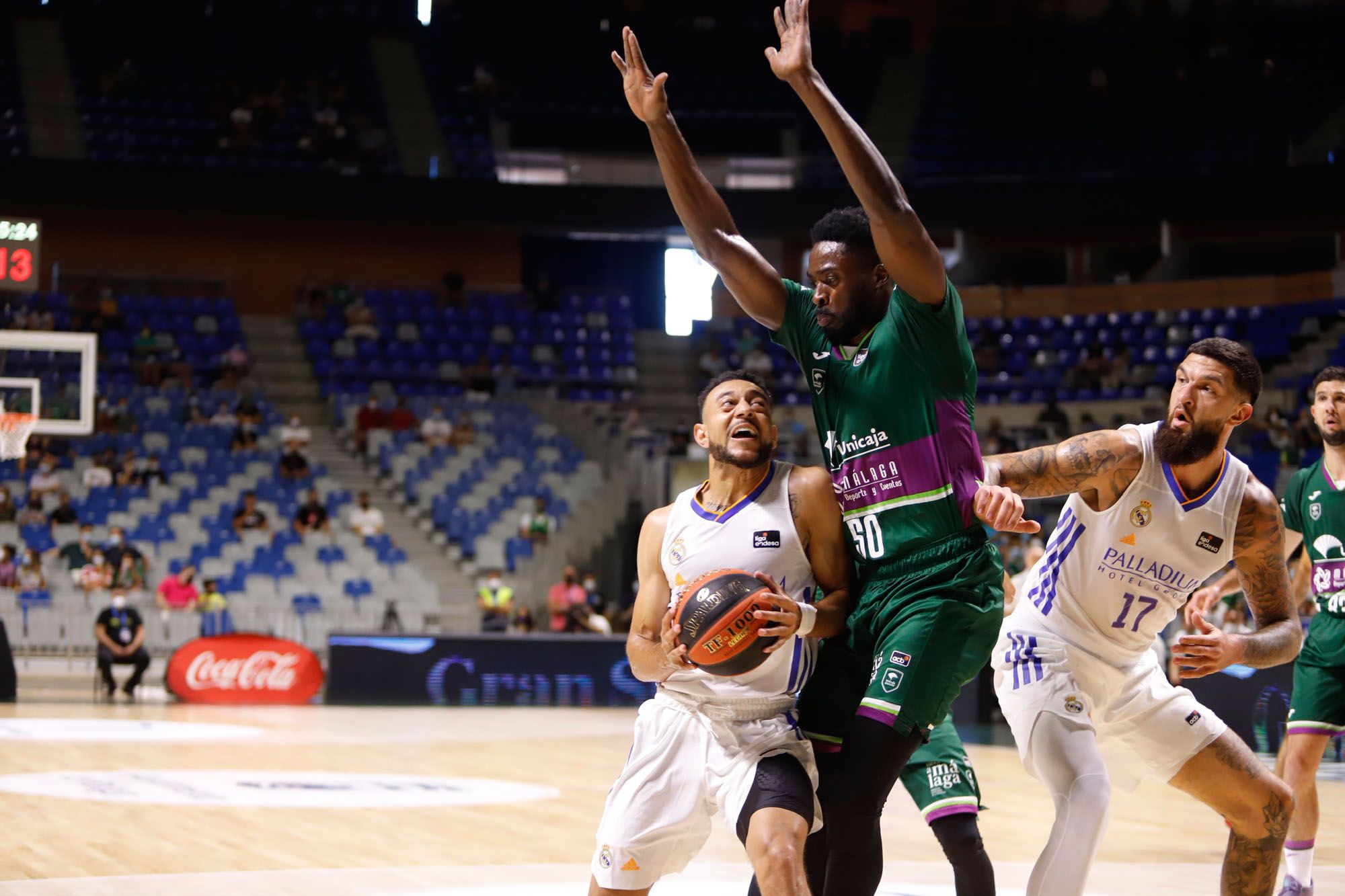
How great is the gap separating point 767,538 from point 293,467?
17884 millimetres

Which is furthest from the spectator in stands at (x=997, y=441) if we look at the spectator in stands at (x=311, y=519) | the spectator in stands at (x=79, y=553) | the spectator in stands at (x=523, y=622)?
the spectator in stands at (x=79, y=553)

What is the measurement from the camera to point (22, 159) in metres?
24.8


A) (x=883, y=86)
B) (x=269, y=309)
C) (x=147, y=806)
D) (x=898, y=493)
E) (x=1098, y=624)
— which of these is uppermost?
(x=883, y=86)

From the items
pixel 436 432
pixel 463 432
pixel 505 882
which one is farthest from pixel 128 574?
pixel 505 882

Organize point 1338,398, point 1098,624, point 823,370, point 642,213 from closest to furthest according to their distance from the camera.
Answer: point 823,370
point 1098,624
point 1338,398
point 642,213

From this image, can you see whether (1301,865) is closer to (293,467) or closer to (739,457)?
(739,457)

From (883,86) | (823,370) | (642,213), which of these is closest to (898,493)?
(823,370)

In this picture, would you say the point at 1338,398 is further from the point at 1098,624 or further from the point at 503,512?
the point at 503,512

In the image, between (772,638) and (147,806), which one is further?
(147,806)

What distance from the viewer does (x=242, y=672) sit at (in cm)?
1727

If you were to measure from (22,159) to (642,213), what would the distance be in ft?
33.3

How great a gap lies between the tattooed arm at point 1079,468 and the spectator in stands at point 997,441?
55.1 feet

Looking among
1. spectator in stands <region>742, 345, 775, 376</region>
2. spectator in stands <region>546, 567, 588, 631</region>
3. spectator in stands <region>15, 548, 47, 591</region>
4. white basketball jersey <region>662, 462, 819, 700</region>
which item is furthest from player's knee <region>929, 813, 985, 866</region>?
spectator in stands <region>742, 345, 775, 376</region>

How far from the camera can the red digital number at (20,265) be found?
14719 mm
